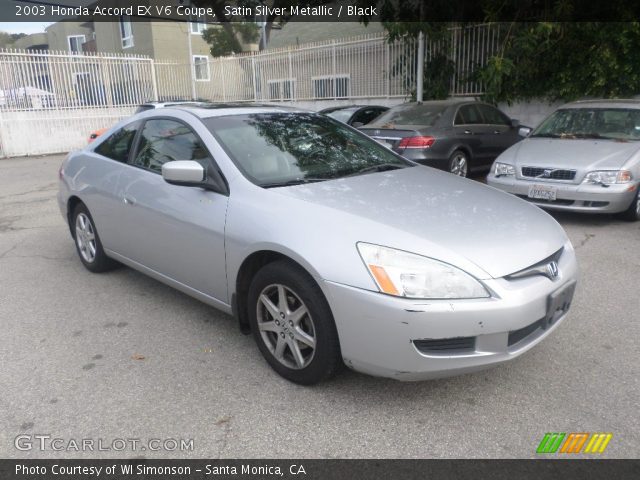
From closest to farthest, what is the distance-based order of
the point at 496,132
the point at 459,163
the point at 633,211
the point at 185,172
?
the point at 185,172 < the point at 633,211 < the point at 459,163 < the point at 496,132

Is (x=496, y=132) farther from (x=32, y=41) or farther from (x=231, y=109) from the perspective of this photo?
(x=32, y=41)

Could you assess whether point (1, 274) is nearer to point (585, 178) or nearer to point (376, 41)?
point (585, 178)

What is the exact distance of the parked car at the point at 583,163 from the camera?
6.21 meters

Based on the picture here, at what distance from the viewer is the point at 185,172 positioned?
334cm

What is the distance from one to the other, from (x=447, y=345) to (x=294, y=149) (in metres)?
1.87

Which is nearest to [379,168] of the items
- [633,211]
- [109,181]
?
[109,181]

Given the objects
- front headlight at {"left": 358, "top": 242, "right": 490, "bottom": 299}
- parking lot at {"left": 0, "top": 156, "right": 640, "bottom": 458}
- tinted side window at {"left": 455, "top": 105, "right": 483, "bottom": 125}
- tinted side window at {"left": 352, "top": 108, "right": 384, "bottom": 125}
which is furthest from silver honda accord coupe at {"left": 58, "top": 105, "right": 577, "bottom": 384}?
tinted side window at {"left": 352, "top": 108, "right": 384, "bottom": 125}

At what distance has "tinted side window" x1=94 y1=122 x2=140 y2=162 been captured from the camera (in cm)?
448

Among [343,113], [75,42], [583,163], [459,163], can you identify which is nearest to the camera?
[583,163]

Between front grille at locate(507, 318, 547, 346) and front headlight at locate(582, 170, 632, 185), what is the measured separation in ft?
13.5

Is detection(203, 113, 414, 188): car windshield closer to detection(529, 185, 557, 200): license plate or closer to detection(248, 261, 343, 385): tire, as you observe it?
detection(248, 261, 343, 385): tire

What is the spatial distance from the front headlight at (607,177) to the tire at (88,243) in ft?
17.9

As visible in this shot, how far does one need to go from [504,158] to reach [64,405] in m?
6.08
